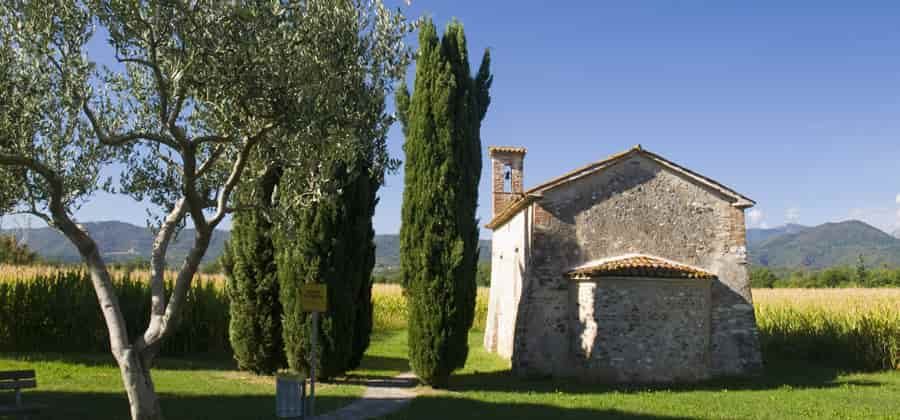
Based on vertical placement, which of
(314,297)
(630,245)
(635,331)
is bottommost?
(635,331)

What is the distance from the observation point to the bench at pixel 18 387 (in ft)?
32.9

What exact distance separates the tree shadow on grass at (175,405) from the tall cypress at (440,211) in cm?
266

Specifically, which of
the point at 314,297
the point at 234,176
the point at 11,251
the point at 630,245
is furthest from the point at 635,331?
the point at 11,251

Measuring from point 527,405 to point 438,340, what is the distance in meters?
2.77

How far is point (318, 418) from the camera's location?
39.1 feet

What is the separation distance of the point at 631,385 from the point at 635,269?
2.92 metres

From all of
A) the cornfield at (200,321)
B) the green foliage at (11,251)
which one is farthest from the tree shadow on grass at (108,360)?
the green foliage at (11,251)

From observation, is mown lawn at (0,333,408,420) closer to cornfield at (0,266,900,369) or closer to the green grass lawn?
the green grass lawn

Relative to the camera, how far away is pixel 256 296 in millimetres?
17031

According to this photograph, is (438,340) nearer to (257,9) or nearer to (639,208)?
(639,208)

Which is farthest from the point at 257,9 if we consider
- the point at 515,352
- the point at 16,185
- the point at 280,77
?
the point at 515,352

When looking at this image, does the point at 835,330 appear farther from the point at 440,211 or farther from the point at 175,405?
the point at 175,405

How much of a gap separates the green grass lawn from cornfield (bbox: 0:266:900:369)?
61.3 inches

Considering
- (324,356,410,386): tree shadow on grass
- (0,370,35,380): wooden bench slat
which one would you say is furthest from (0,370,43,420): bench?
(324,356,410,386): tree shadow on grass
